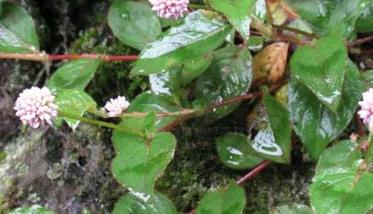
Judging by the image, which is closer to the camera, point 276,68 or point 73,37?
point 276,68

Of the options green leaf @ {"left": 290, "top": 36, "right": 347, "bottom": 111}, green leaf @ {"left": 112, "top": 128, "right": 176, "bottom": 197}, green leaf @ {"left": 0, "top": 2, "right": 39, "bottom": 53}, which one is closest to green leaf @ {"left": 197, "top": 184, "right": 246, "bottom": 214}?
green leaf @ {"left": 112, "top": 128, "right": 176, "bottom": 197}

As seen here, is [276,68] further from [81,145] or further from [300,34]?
[81,145]

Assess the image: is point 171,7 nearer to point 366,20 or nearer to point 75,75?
point 75,75

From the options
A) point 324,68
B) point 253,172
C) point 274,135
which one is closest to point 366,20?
point 324,68

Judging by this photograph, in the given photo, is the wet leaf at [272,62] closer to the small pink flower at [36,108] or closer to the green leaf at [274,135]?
the green leaf at [274,135]

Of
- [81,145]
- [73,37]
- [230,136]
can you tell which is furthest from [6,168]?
[230,136]

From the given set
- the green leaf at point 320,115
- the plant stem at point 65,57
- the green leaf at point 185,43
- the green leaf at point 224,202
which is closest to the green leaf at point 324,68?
the green leaf at point 320,115
